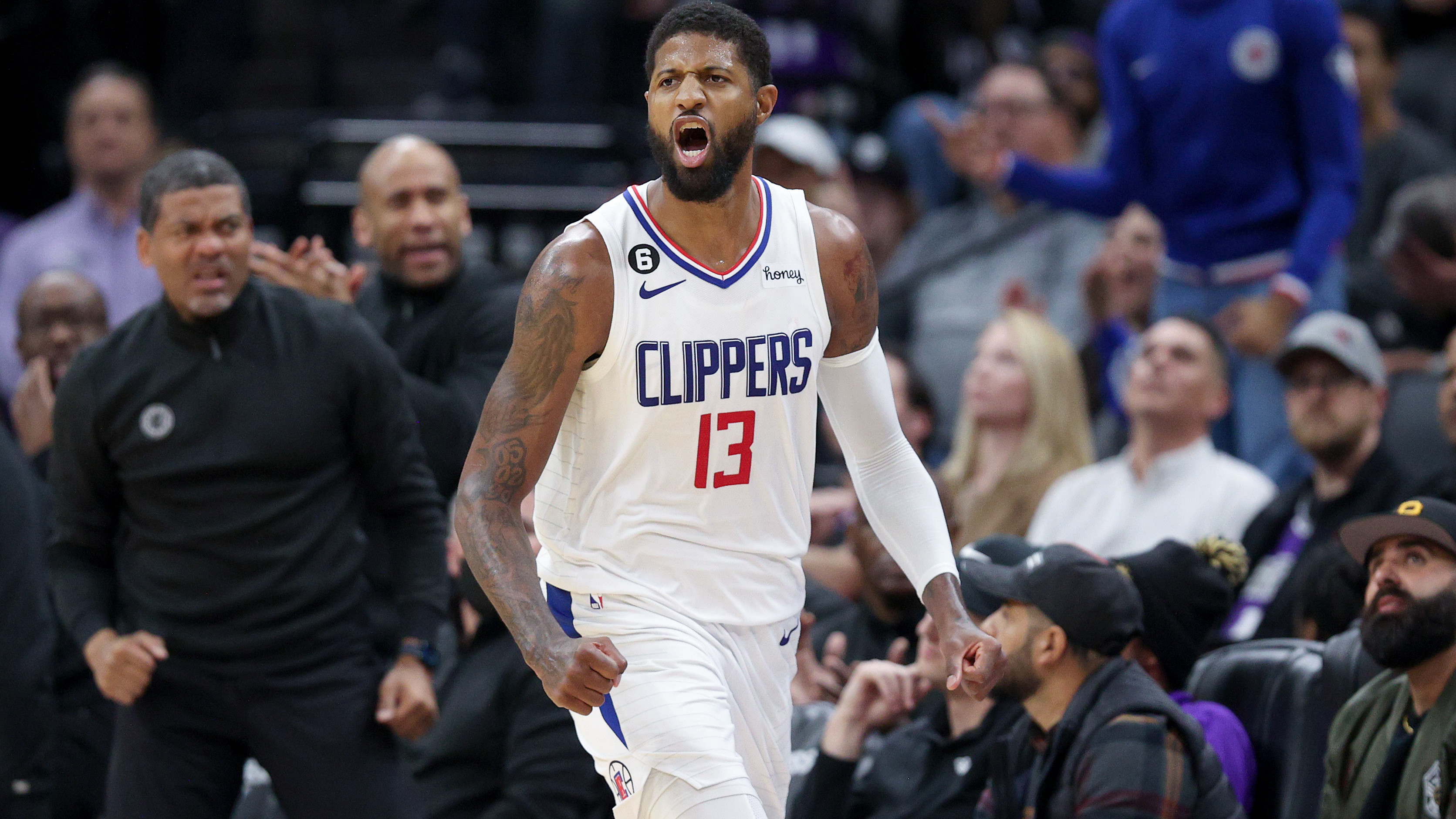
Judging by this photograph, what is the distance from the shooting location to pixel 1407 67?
30.2ft

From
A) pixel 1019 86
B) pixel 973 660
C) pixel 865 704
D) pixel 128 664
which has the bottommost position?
pixel 865 704

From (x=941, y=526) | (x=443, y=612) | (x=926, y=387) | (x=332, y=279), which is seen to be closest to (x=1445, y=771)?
(x=941, y=526)

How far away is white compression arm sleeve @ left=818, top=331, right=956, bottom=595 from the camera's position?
3.72 metres

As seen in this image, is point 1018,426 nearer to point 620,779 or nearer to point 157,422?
point 157,422

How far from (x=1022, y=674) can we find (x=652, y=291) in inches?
62.7

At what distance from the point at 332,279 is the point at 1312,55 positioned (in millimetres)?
3799

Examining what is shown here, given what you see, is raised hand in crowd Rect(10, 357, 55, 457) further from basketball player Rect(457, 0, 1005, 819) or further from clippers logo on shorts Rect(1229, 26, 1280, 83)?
clippers logo on shorts Rect(1229, 26, 1280, 83)

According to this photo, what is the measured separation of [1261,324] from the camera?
670cm

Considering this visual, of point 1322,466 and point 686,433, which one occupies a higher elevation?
point 686,433

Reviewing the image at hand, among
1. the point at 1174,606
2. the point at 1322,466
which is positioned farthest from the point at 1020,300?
the point at 1174,606

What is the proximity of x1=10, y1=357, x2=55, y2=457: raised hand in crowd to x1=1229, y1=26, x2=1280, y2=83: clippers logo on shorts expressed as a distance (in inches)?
180

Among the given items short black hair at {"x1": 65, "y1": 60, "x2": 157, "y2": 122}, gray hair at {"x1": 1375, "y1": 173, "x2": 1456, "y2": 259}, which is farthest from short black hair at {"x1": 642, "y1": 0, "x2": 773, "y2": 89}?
short black hair at {"x1": 65, "y1": 60, "x2": 157, "y2": 122}

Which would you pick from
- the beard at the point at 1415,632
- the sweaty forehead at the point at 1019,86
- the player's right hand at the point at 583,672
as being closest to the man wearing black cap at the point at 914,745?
the beard at the point at 1415,632

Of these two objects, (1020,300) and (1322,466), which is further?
(1020,300)
